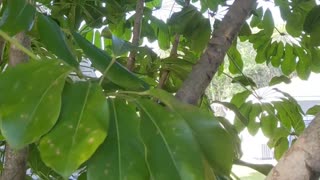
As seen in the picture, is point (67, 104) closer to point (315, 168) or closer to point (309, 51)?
point (315, 168)

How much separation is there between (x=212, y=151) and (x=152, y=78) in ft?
1.36

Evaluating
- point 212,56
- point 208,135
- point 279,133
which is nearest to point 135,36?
point 212,56

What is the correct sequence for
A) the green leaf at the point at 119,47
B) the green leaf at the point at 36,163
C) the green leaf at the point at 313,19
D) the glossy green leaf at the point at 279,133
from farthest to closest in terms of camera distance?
the glossy green leaf at the point at 279,133 < the green leaf at the point at 313,19 < the green leaf at the point at 36,163 < the green leaf at the point at 119,47

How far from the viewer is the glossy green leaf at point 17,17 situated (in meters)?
0.35

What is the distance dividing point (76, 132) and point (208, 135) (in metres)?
0.10

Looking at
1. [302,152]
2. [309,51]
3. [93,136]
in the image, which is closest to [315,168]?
[302,152]

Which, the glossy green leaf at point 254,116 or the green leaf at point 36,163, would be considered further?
the glossy green leaf at point 254,116

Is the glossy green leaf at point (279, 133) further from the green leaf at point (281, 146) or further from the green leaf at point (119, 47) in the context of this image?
the green leaf at point (119, 47)

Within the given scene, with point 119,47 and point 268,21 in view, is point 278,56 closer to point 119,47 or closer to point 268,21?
point 268,21

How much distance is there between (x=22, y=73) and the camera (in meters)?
0.30

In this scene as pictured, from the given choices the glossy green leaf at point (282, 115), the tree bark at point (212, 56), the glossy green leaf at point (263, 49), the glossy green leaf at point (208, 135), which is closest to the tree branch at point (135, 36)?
the tree bark at point (212, 56)

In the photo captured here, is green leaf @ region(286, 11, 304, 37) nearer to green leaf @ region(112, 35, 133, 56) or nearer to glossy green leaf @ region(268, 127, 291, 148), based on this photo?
glossy green leaf @ region(268, 127, 291, 148)

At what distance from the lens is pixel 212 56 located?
473mm

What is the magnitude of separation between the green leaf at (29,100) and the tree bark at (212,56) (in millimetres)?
174
